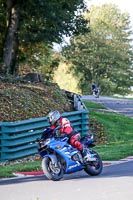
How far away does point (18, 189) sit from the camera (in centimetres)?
900

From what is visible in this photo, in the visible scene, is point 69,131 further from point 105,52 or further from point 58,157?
point 105,52

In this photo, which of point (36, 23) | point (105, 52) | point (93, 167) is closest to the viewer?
point (93, 167)

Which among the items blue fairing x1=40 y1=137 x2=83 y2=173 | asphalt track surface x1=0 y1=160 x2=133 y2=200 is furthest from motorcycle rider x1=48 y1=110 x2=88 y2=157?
asphalt track surface x1=0 y1=160 x2=133 y2=200

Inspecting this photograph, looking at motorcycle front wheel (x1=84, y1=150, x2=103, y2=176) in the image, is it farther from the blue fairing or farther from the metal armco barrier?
the metal armco barrier

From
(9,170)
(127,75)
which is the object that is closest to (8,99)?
(9,170)

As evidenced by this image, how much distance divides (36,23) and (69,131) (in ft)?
62.1

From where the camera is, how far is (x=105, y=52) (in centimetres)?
8206

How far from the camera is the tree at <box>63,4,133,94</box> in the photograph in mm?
82500

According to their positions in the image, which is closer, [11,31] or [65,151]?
[65,151]

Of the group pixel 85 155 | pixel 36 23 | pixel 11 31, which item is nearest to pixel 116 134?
pixel 11 31

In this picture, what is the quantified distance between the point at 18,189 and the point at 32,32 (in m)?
19.5

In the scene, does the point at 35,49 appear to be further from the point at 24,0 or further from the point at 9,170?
the point at 9,170

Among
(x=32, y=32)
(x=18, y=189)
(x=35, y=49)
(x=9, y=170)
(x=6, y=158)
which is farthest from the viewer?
(x=35, y=49)

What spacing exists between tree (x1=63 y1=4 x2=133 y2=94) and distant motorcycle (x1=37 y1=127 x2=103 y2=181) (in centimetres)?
6843
